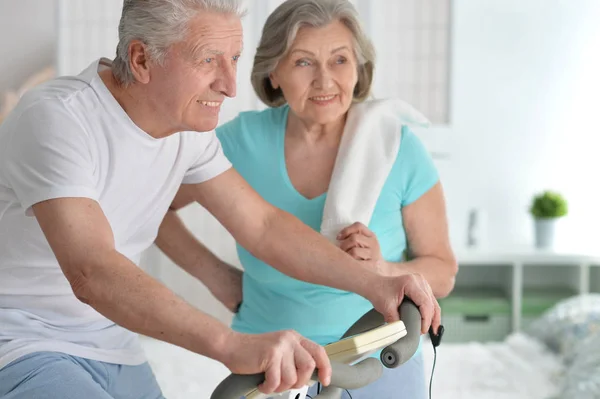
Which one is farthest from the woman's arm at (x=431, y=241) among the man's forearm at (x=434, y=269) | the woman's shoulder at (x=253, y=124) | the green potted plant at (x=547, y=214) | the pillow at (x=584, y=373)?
the green potted plant at (x=547, y=214)

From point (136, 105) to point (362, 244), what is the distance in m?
0.58

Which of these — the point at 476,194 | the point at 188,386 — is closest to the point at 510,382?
the point at 188,386

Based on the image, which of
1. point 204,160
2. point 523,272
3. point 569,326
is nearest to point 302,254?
point 204,160

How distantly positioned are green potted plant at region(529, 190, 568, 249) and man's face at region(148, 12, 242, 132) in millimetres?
3475

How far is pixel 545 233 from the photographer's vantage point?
4711 millimetres

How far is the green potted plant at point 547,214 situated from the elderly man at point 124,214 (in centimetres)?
320

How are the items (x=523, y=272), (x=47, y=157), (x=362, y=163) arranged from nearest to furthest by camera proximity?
(x=47, y=157)
(x=362, y=163)
(x=523, y=272)

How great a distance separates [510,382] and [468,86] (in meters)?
2.24

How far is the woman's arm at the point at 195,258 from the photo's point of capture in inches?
81.9

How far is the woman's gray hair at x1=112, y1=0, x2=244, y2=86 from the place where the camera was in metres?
1.50

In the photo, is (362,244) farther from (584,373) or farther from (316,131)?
(584,373)

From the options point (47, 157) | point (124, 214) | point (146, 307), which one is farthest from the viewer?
point (124, 214)

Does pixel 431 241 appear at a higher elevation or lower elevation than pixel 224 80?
lower

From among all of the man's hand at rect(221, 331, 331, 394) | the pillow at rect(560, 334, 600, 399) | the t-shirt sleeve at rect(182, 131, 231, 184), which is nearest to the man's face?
the t-shirt sleeve at rect(182, 131, 231, 184)
